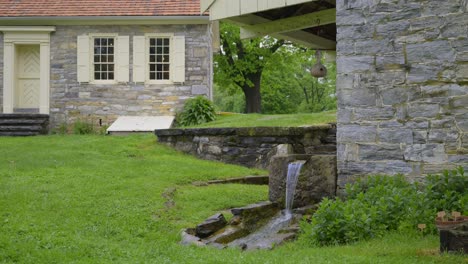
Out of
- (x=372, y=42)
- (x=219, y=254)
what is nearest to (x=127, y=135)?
(x=372, y=42)

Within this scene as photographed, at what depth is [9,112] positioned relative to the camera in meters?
17.9

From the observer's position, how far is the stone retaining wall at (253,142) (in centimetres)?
1148

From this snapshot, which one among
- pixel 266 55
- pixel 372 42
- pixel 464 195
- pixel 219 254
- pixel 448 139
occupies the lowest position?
pixel 219 254

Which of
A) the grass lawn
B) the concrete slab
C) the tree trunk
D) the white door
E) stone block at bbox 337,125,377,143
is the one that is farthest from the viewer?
the tree trunk

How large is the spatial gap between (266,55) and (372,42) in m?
18.5

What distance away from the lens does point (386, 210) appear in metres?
6.25

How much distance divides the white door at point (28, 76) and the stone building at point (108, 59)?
21.2 inches

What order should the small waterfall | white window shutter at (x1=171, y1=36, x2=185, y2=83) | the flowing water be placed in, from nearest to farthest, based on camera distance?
1. the flowing water
2. the small waterfall
3. white window shutter at (x1=171, y1=36, x2=185, y2=83)

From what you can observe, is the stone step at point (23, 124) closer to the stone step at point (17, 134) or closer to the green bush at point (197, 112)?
the stone step at point (17, 134)

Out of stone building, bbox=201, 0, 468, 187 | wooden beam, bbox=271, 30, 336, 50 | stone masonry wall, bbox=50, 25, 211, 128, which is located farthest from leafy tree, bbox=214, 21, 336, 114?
stone building, bbox=201, 0, 468, 187

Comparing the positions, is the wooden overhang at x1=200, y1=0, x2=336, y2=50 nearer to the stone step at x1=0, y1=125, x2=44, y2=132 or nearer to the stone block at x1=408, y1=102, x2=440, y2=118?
the stone block at x1=408, y1=102, x2=440, y2=118

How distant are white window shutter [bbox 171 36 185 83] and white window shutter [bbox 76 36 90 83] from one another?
259 cm

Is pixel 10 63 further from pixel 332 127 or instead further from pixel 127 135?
pixel 332 127

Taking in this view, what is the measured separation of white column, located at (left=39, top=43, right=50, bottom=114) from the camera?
58.4 feet
